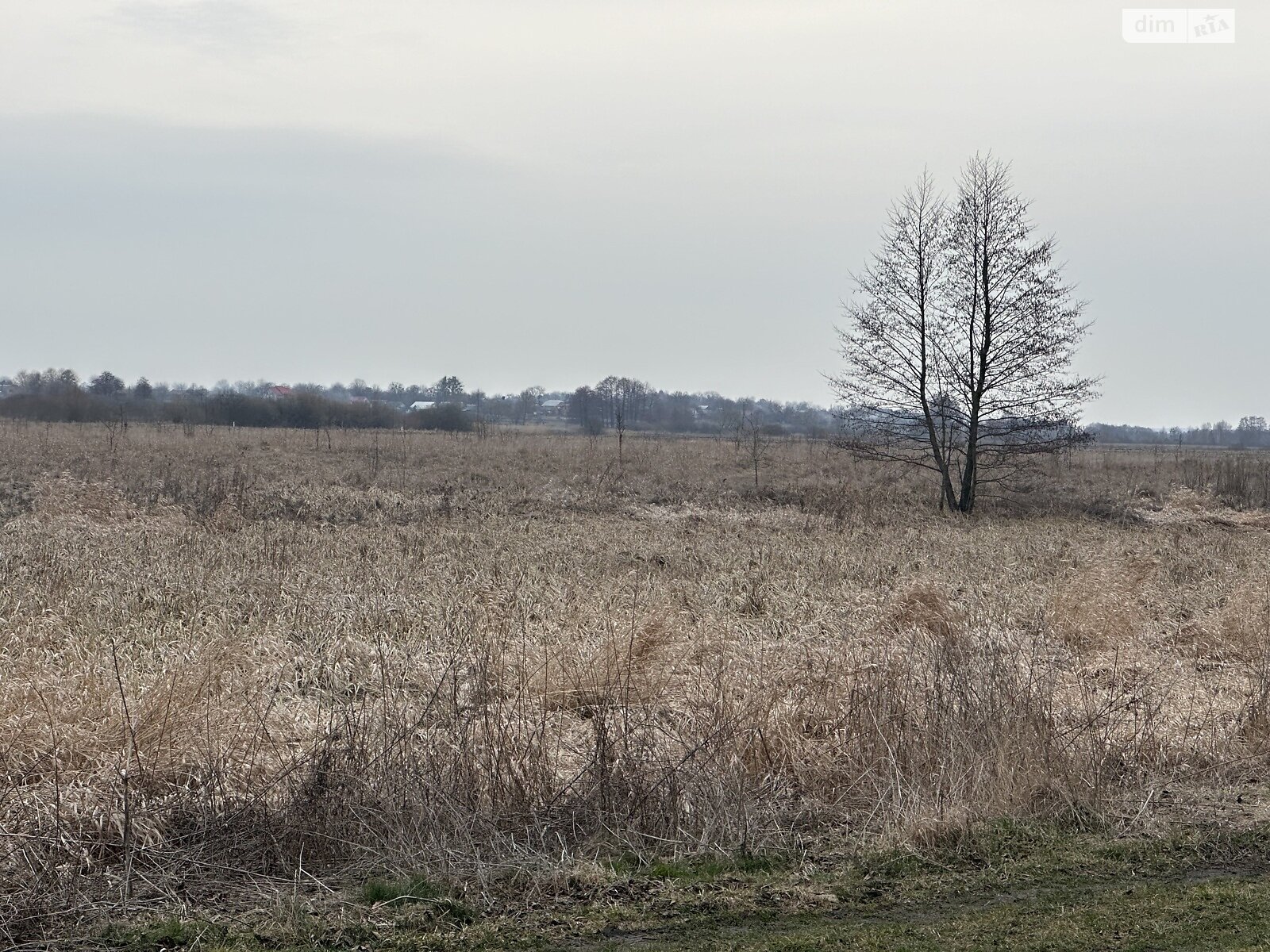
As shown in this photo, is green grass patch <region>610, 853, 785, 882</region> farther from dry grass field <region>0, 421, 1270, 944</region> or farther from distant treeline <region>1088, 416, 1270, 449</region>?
distant treeline <region>1088, 416, 1270, 449</region>

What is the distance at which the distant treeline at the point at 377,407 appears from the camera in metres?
62.9

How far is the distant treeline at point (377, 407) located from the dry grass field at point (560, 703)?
21.4m

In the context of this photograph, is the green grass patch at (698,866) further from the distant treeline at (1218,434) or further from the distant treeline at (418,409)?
the distant treeline at (1218,434)

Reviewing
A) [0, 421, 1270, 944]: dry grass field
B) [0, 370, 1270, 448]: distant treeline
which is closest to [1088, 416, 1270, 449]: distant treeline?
[0, 370, 1270, 448]: distant treeline

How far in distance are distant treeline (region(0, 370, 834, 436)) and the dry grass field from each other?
21.4 metres

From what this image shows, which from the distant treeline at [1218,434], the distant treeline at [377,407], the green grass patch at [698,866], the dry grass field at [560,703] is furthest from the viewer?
the distant treeline at [1218,434]

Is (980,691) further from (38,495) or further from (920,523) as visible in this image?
(38,495)

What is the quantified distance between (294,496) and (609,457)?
1689cm

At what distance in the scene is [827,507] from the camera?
24875 mm

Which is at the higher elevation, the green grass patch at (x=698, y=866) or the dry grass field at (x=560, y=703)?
the dry grass field at (x=560, y=703)

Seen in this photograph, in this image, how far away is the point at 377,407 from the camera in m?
76.4

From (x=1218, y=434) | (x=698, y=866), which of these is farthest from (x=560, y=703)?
(x=1218, y=434)

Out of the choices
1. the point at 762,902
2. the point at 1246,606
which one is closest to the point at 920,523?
the point at 1246,606

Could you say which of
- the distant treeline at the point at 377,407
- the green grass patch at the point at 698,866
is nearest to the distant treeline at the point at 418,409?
the distant treeline at the point at 377,407
